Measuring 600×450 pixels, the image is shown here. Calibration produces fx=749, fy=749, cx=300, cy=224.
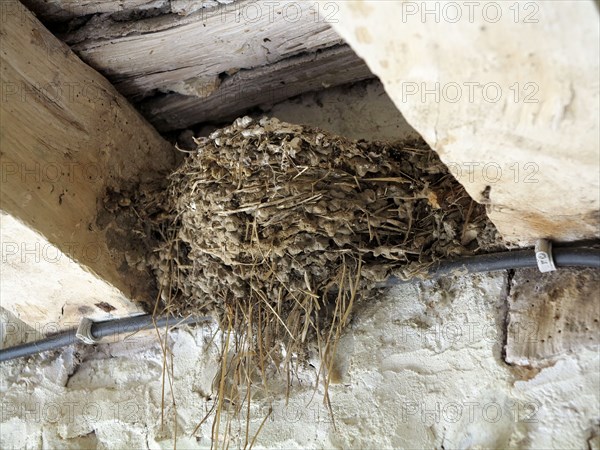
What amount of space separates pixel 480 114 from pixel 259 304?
81 centimetres

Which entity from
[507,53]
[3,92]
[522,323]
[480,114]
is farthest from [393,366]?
[3,92]

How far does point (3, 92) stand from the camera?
5.79 ft

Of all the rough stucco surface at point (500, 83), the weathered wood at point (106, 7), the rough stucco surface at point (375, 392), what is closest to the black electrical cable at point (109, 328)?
the rough stucco surface at point (375, 392)

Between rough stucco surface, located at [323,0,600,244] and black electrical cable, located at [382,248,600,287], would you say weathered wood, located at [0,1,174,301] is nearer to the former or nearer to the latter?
black electrical cable, located at [382,248,600,287]

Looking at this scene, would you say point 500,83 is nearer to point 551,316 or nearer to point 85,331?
point 551,316

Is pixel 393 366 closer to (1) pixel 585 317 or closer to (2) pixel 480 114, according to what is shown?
(1) pixel 585 317

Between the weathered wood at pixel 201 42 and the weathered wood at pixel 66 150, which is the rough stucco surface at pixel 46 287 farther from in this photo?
the weathered wood at pixel 201 42

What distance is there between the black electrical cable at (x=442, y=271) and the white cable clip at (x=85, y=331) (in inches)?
0.4

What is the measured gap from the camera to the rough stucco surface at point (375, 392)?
1.57 metres

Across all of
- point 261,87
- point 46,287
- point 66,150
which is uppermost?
point 261,87

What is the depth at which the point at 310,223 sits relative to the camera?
173cm

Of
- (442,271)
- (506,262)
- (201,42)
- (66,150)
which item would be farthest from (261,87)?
(506,262)

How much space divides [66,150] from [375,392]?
972mm

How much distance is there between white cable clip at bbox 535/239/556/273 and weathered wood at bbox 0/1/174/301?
103 cm
